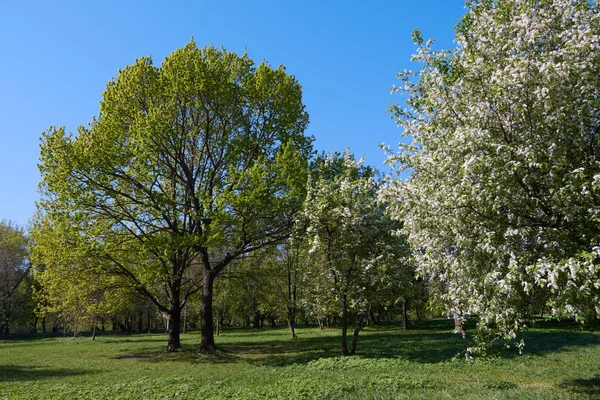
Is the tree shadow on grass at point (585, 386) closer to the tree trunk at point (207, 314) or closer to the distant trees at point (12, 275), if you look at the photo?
the tree trunk at point (207, 314)

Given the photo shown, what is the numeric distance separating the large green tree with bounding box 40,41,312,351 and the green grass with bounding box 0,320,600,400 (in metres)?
6.43

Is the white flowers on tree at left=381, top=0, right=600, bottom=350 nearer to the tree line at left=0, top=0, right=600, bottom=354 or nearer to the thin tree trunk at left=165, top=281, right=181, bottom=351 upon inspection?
the tree line at left=0, top=0, right=600, bottom=354

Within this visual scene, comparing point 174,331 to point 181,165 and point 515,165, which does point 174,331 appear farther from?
point 515,165

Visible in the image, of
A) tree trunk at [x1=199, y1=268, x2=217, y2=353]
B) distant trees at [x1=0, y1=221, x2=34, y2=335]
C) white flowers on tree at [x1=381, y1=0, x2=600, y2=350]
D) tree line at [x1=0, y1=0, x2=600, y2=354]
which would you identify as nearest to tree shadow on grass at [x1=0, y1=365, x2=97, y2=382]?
tree line at [x1=0, y1=0, x2=600, y2=354]

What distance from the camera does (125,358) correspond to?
2878 cm

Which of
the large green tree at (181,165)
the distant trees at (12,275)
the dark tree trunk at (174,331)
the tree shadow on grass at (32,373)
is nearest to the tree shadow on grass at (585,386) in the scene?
the large green tree at (181,165)

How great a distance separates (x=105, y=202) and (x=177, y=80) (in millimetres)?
9432

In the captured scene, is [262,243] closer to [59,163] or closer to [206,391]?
[59,163]

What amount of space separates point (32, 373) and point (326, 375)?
16.5m

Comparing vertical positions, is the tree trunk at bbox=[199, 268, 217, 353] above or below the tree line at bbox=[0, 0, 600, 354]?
below

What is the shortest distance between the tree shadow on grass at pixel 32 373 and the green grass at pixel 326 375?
49 mm

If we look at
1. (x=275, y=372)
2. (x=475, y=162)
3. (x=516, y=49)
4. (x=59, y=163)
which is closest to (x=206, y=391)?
(x=275, y=372)

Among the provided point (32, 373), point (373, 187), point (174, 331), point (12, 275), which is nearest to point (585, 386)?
point (373, 187)

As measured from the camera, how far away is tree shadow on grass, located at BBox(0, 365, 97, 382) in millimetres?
20078
